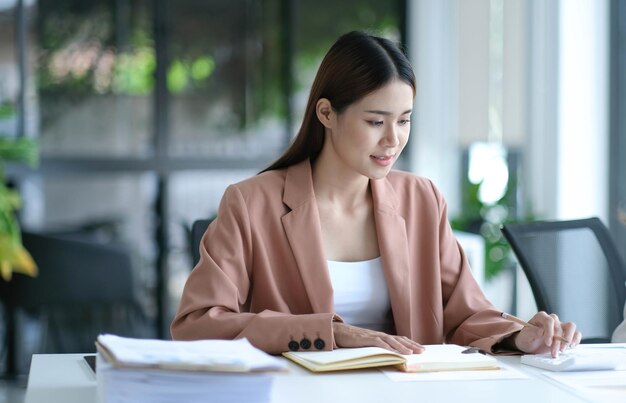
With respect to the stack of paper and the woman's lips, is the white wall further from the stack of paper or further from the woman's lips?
the stack of paper

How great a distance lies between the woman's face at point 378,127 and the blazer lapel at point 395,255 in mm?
123

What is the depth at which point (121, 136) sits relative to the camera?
568 centimetres

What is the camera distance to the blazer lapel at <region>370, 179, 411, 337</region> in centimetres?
236

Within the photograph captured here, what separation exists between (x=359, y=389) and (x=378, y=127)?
30.6 inches

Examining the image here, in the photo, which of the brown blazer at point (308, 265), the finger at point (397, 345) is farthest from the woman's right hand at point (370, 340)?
the brown blazer at point (308, 265)

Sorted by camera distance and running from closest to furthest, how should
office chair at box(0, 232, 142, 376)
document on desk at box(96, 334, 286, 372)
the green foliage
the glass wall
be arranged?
document on desk at box(96, 334, 286, 372)
office chair at box(0, 232, 142, 376)
the green foliage
the glass wall

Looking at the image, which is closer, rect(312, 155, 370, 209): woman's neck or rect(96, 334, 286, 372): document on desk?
rect(96, 334, 286, 372): document on desk

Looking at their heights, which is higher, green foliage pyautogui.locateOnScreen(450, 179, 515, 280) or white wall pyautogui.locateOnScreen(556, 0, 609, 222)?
white wall pyautogui.locateOnScreen(556, 0, 609, 222)

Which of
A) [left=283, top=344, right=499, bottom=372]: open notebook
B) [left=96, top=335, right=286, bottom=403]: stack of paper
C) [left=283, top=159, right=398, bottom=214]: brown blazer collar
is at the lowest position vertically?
[left=283, top=344, right=499, bottom=372]: open notebook

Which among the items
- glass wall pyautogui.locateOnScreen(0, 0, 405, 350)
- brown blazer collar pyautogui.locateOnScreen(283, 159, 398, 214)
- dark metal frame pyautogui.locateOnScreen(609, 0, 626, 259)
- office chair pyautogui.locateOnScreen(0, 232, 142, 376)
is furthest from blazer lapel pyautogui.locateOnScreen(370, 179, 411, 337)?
glass wall pyautogui.locateOnScreen(0, 0, 405, 350)

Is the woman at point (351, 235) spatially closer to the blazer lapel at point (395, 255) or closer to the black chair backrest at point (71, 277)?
the blazer lapel at point (395, 255)

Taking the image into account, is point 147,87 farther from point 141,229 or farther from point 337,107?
point 337,107

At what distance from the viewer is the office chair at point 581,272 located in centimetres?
276

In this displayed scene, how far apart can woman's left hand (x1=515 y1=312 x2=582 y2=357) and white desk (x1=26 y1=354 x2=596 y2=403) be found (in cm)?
14
